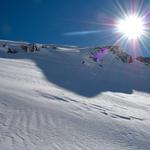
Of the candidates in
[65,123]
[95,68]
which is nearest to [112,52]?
[95,68]

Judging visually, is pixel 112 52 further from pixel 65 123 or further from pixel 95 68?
pixel 65 123

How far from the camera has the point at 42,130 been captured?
4504 millimetres

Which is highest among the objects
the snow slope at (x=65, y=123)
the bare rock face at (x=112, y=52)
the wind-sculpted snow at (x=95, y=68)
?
the bare rock face at (x=112, y=52)

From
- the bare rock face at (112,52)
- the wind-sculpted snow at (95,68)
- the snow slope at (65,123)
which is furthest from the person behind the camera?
the bare rock face at (112,52)

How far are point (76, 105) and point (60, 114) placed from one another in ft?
3.40

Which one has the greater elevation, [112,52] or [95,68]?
[112,52]

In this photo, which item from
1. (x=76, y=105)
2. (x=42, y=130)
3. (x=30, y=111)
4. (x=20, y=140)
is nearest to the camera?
(x=20, y=140)

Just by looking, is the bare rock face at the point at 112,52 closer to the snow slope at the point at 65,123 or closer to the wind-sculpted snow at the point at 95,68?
the wind-sculpted snow at the point at 95,68

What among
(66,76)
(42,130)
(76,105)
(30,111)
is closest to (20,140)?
(42,130)

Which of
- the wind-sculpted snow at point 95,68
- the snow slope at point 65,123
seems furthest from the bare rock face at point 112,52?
Result: the snow slope at point 65,123

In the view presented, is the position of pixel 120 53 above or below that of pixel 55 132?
above

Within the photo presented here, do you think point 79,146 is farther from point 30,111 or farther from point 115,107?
point 115,107

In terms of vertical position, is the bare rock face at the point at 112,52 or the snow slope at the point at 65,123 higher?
the bare rock face at the point at 112,52

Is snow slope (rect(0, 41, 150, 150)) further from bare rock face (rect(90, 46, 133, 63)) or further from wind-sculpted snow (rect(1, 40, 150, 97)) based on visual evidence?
bare rock face (rect(90, 46, 133, 63))
